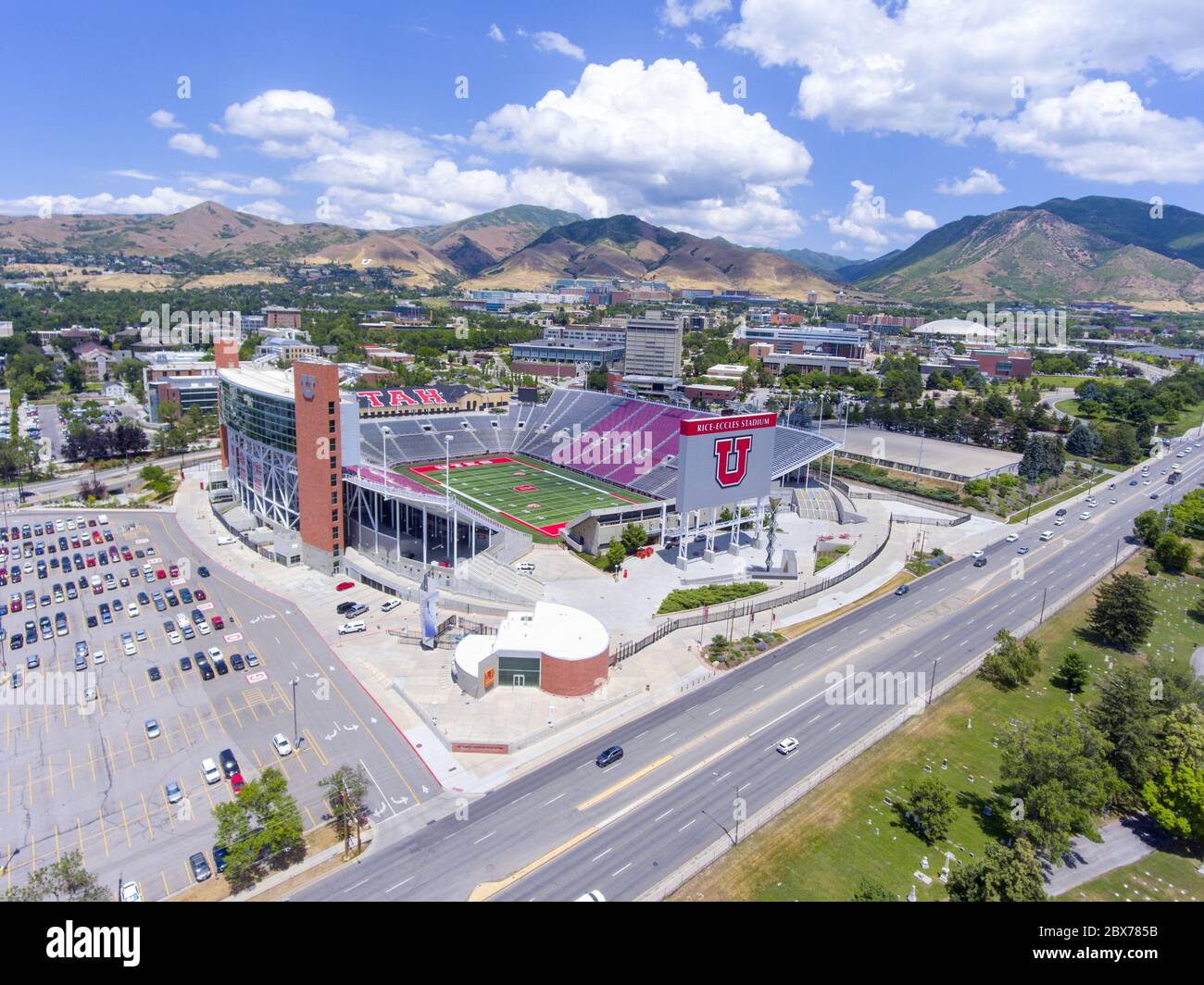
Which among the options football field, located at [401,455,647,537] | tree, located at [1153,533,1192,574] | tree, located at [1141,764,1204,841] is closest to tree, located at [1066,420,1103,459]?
tree, located at [1153,533,1192,574]

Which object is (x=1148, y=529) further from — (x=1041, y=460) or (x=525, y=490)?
(x=525, y=490)

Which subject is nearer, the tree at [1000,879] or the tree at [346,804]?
the tree at [1000,879]

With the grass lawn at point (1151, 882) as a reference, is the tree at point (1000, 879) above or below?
above

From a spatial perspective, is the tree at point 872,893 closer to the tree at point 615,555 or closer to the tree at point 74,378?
the tree at point 615,555

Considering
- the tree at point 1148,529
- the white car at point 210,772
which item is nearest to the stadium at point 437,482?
the white car at point 210,772

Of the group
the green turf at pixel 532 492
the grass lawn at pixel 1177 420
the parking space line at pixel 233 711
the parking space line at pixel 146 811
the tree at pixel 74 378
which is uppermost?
the tree at pixel 74 378

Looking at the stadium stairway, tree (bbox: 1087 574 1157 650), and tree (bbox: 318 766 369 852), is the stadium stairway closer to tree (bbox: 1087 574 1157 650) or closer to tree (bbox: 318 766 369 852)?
tree (bbox: 318 766 369 852)

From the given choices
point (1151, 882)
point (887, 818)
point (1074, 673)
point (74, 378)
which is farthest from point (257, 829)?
point (74, 378)
